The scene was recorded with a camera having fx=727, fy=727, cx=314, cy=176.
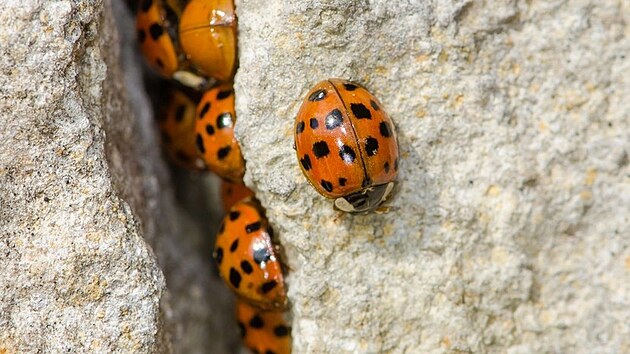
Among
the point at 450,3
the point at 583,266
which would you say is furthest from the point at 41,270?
the point at 583,266

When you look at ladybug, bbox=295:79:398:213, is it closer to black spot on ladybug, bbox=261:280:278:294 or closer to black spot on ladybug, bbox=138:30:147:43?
black spot on ladybug, bbox=261:280:278:294

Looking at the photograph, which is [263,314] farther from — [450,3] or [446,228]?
[450,3]

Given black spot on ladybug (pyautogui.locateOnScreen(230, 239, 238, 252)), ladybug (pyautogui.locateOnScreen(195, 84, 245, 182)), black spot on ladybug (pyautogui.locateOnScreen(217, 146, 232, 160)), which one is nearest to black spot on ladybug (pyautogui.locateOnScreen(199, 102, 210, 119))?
ladybug (pyautogui.locateOnScreen(195, 84, 245, 182))

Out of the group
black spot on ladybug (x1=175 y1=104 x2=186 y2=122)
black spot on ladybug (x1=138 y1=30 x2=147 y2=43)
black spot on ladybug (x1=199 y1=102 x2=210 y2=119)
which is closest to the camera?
black spot on ladybug (x1=199 y1=102 x2=210 y2=119)

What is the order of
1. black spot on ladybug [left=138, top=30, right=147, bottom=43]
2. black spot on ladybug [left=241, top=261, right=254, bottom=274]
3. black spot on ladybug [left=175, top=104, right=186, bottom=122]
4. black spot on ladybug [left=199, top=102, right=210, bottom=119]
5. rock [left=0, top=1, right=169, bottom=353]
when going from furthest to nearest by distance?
black spot on ladybug [left=175, top=104, right=186, bottom=122], black spot on ladybug [left=138, top=30, right=147, bottom=43], black spot on ladybug [left=199, top=102, right=210, bottom=119], black spot on ladybug [left=241, top=261, right=254, bottom=274], rock [left=0, top=1, right=169, bottom=353]

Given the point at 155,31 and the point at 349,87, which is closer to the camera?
the point at 349,87

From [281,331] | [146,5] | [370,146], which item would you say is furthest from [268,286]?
[146,5]

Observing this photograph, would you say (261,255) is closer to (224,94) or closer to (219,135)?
(219,135)
